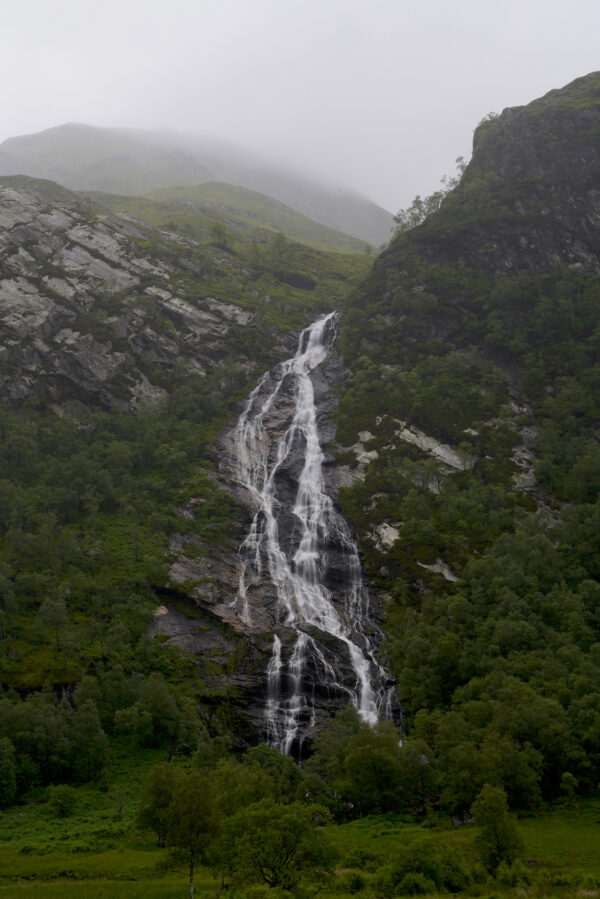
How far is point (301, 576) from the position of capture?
→ 6750 centimetres

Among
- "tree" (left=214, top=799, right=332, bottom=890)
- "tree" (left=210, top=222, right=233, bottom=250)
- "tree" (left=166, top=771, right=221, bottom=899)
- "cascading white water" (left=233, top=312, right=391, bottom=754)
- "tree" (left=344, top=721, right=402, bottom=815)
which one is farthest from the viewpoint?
"tree" (left=210, top=222, right=233, bottom=250)

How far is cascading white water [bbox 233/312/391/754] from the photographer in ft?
177

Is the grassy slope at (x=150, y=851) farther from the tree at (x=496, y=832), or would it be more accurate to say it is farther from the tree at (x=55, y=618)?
the tree at (x=55, y=618)

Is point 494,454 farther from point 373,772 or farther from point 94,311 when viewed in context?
point 94,311

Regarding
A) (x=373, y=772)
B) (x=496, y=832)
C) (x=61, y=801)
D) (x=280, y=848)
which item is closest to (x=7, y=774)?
(x=61, y=801)

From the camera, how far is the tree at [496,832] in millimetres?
26125

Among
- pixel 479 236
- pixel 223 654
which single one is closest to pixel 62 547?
pixel 223 654

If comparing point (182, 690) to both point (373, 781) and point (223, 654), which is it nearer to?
point (223, 654)

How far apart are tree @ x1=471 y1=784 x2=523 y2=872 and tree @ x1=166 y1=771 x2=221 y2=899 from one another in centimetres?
1190

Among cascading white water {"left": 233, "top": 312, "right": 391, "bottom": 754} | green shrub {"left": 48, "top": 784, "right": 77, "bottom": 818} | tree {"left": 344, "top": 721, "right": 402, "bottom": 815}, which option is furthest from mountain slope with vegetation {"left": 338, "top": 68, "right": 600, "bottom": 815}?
green shrub {"left": 48, "top": 784, "right": 77, "bottom": 818}

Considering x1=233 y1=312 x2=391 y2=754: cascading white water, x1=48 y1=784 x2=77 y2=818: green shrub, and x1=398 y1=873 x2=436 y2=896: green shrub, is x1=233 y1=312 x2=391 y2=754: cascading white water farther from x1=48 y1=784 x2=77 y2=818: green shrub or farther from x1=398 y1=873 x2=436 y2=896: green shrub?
x1=398 y1=873 x2=436 y2=896: green shrub

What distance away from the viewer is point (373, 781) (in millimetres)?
39438

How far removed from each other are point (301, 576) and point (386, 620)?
11285mm

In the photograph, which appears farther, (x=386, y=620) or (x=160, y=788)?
(x=386, y=620)
